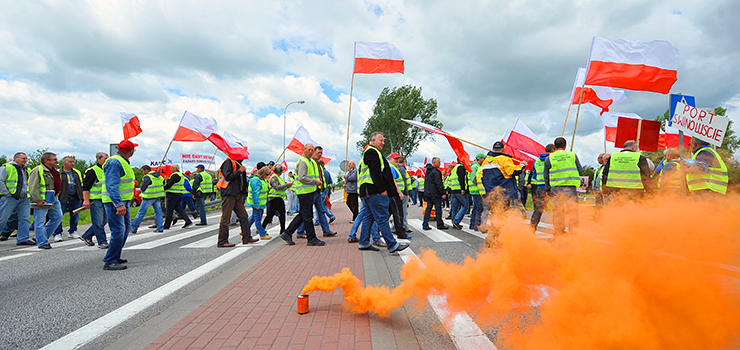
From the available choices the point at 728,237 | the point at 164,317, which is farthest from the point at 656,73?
the point at 164,317

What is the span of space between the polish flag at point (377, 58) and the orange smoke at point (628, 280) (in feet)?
34.9

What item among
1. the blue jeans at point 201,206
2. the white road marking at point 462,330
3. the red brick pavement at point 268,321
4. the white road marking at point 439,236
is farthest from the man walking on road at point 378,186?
the blue jeans at point 201,206

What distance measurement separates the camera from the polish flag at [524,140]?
9653 millimetres

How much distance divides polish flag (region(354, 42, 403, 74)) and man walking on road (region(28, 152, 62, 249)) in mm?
8641

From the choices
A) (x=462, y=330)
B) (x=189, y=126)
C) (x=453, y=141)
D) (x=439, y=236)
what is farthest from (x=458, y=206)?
(x=189, y=126)

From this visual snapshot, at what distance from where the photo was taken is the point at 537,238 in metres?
2.66

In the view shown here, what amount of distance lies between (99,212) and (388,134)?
48.8m

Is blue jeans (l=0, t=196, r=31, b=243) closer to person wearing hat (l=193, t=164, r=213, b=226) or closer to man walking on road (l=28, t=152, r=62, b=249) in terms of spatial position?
man walking on road (l=28, t=152, r=62, b=249)

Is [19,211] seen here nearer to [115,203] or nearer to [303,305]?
[115,203]

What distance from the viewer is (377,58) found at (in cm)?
1245

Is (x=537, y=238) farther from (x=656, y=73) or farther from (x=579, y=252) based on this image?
(x=656, y=73)

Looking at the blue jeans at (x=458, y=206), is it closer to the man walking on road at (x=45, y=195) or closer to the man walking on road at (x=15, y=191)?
the man walking on road at (x=45, y=195)

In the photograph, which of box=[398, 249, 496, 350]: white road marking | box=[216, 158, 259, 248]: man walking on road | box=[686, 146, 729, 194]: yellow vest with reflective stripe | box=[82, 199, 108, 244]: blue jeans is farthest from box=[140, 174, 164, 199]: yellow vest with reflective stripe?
box=[686, 146, 729, 194]: yellow vest with reflective stripe

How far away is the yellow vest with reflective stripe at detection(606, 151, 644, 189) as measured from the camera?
17.5 feet
